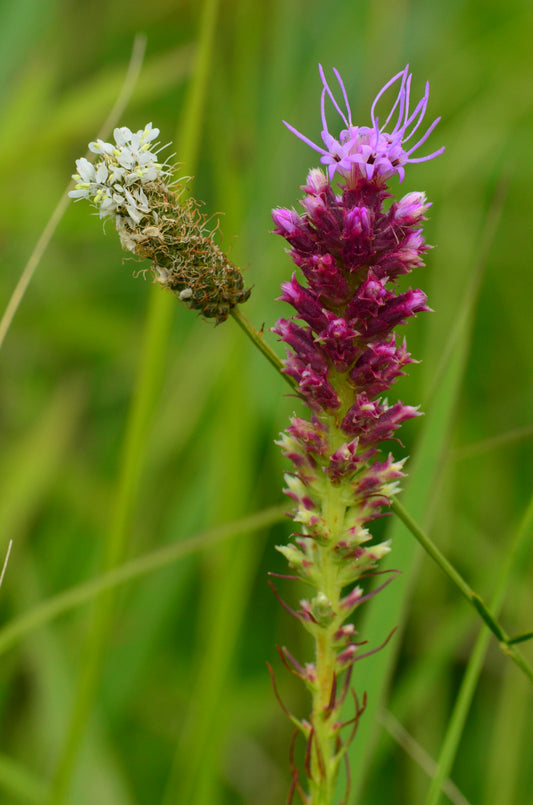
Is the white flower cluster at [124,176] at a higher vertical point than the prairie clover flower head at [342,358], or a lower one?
higher

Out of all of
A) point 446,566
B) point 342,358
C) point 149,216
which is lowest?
point 446,566

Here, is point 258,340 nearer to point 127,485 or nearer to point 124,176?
point 124,176

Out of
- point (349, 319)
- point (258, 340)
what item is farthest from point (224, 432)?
point (349, 319)

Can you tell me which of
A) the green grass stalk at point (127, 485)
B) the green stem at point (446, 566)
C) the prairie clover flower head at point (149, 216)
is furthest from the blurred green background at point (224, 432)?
the prairie clover flower head at point (149, 216)

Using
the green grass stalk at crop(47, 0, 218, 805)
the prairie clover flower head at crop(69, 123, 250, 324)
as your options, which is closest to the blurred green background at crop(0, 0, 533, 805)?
the green grass stalk at crop(47, 0, 218, 805)

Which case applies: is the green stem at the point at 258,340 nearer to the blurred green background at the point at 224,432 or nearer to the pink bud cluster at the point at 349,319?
the pink bud cluster at the point at 349,319

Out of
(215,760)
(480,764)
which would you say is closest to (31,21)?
(215,760)
